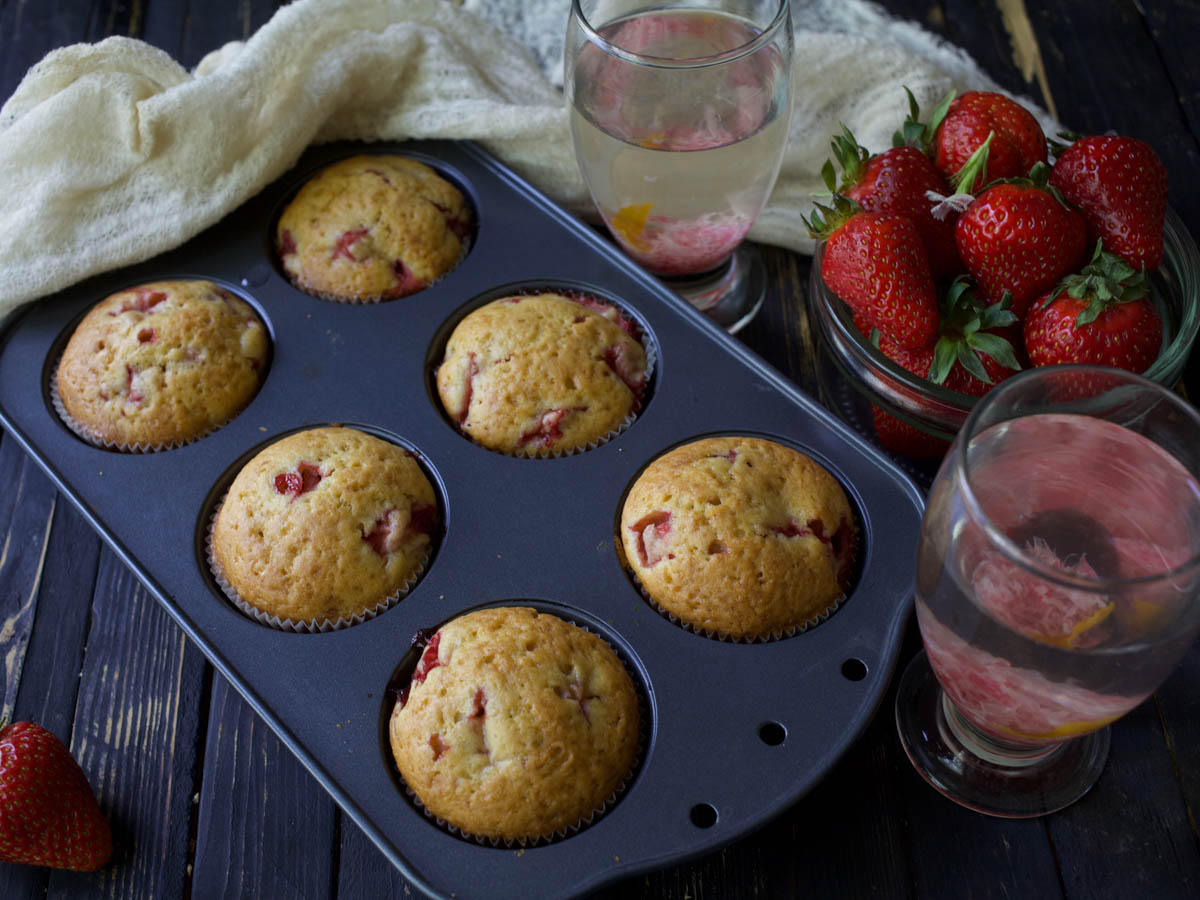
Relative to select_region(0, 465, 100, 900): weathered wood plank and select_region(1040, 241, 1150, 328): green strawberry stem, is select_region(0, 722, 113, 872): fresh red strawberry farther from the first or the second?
select_region(1040, 241, 1150, 328): green strawberry stem

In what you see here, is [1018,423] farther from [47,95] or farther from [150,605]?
[47,95]

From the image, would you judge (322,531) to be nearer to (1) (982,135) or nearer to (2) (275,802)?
(2) (275,802)

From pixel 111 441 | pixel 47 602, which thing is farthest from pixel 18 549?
pixel 111 441

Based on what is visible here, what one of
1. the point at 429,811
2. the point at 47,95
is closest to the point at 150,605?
the point at 429,811

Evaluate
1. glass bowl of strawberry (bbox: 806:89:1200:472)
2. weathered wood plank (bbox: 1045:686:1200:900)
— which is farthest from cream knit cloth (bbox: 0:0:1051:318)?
weathered wood plank (bbox: 1045:686:1200:900)

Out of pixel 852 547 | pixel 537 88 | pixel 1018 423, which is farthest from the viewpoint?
pixel 537 88

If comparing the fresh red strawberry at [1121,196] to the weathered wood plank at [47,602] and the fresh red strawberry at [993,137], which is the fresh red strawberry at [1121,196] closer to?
the fresh red strawberry at [993,137]
